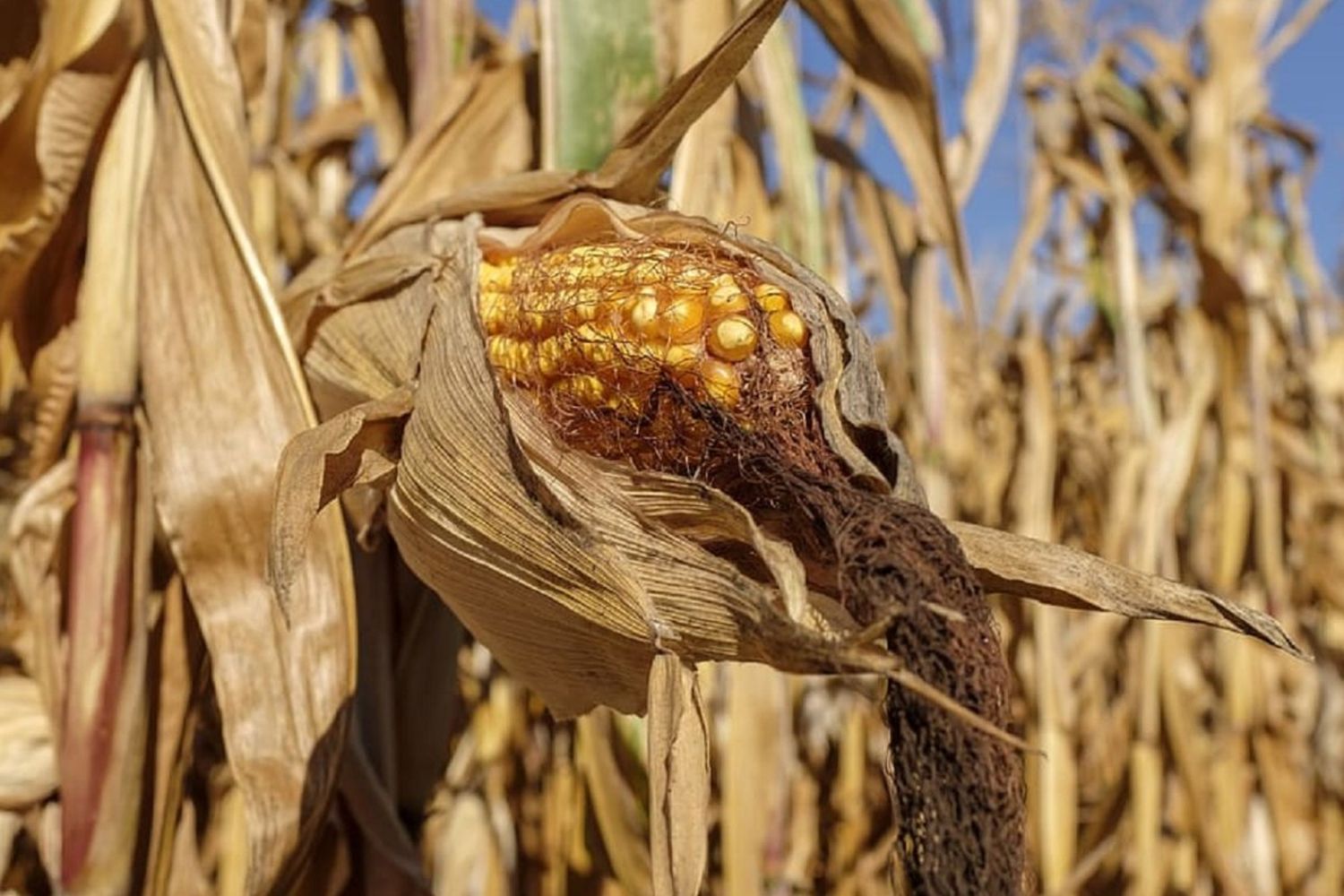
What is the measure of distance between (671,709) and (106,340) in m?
0.43

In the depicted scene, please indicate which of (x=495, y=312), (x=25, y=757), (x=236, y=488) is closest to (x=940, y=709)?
(x=495, y=312)

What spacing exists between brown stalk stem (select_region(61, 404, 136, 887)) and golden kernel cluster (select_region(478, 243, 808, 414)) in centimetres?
28

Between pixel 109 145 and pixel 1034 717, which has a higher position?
pixel 109 145

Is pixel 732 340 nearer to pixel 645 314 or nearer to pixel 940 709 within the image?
pixel 645 314

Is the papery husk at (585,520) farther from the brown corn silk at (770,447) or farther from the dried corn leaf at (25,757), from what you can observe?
the dried corn leaf at (25,757)

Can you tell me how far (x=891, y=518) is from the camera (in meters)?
0.41

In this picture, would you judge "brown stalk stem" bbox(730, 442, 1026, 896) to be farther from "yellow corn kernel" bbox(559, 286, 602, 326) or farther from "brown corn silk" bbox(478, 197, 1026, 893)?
"yellow corn kernel" bbox(559, 286, 602, 326)

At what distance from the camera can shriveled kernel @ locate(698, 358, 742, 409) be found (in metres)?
0.48

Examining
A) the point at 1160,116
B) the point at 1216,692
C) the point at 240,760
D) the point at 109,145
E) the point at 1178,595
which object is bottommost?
the point at 1216,692

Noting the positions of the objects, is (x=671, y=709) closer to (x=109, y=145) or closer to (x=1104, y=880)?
(x=109, y=145)

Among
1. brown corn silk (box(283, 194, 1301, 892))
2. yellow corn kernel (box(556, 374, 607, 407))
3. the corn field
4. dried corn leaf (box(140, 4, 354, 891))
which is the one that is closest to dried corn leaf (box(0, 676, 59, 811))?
the corn field

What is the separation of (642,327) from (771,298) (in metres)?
0.05

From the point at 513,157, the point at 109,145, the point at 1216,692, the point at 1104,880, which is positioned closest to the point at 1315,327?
the point at 1216,692

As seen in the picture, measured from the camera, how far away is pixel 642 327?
19.5 inches
